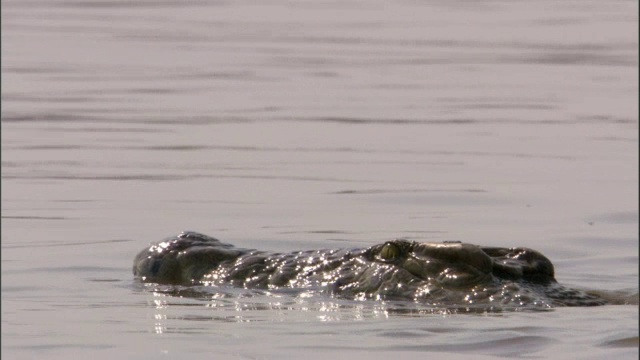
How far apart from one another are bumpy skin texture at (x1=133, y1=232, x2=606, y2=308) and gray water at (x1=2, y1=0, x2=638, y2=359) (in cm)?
18

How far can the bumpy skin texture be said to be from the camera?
951 cm

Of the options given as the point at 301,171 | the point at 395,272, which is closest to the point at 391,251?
the point at 395,272

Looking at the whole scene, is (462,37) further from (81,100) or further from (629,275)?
(629,275)

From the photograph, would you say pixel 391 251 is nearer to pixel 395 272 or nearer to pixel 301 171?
pixel 395 272

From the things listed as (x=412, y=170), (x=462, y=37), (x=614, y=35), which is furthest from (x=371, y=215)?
(x=614, y=35)

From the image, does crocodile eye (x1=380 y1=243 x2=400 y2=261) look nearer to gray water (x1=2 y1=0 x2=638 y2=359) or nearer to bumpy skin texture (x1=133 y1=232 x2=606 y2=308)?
bumpy skin texture (x1=133 y1=232 x2=606 y2=308)

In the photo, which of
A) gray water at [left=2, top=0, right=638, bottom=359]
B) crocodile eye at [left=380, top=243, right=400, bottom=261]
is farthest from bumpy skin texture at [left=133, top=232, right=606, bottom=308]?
gray water at [left=2, top=0, right=638, bottom=359]

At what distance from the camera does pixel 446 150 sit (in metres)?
17.6

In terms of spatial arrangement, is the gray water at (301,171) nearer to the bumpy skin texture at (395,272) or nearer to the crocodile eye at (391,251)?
the bumpy skin texture at (395,272)

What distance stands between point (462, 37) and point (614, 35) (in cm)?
319

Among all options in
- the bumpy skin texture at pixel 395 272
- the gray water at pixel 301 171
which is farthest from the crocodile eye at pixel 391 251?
the gray water at pixel 301 171

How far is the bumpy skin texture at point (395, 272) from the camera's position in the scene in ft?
31.2

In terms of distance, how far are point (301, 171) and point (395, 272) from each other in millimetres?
6401

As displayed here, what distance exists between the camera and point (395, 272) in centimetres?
978
